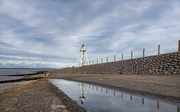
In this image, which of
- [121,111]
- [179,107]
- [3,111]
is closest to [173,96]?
[179,107]

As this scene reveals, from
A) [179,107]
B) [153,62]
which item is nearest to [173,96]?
[179,107]

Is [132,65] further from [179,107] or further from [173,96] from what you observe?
[179,107]

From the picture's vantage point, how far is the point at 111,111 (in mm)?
6742

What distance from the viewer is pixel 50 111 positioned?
639cm

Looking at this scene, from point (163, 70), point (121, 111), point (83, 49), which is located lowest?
point (121, 111)

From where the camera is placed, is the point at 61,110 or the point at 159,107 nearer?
the point at 61,110

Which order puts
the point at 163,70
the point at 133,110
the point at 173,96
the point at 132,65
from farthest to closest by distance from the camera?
the point at 132,65
the point at 163,70
the point at 173,96
the point at 133,110

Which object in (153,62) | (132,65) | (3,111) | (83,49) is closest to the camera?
(3,111)

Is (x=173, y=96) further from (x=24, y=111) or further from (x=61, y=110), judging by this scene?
Answer: (x=24, y=111)

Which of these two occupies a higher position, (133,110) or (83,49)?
(83,49)

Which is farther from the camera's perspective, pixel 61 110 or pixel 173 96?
pixel 173 96

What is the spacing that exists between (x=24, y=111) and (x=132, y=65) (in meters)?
22.8

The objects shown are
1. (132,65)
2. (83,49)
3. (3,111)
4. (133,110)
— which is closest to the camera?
(3,111)

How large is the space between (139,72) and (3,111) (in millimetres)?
20468
